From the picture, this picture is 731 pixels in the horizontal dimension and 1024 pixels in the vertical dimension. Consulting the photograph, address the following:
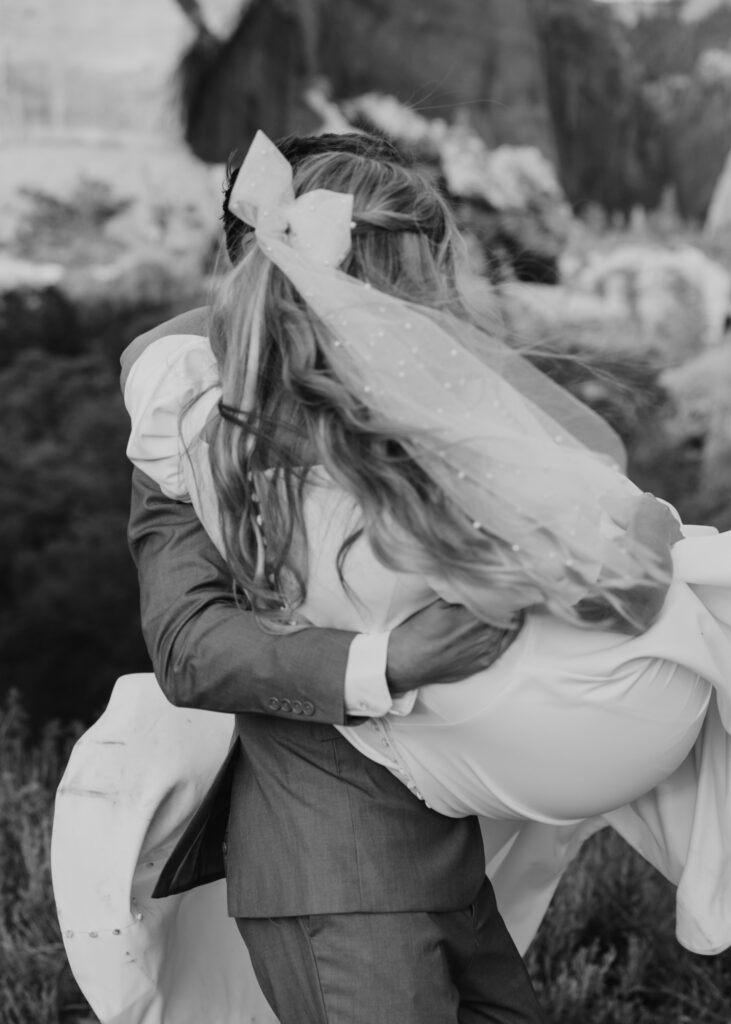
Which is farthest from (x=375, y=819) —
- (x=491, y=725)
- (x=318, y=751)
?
(x=491, y=725)

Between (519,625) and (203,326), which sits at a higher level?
(203,326)

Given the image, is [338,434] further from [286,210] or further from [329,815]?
[329,815]

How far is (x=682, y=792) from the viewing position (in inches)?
79.4

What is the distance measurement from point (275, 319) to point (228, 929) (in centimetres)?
116

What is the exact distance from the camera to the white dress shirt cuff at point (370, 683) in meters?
1.64

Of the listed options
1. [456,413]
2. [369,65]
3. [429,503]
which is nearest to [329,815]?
[429,503]

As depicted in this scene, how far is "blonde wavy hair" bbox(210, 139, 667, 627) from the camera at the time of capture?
1.56 metres

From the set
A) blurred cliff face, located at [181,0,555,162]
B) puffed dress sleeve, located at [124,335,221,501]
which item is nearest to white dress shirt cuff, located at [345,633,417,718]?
puffed dress sleeve, located at [124,335,221,501]

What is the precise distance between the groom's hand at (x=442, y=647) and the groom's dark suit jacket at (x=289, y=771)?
0.26ft

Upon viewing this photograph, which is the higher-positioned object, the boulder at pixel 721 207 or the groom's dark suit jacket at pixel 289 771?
the groom's dark suit jacket at pixel 289 771

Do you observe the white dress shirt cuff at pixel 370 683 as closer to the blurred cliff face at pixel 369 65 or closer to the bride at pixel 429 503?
the bride at pixel 429 503

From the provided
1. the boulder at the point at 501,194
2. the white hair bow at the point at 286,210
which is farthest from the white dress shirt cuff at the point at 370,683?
the boulder at the point at 501,194

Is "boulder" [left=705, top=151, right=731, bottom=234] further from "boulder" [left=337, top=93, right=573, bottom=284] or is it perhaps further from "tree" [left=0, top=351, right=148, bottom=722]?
"tree" [left=0, top=351, right=148, bottom=722]

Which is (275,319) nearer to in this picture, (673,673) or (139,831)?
(673,673)
